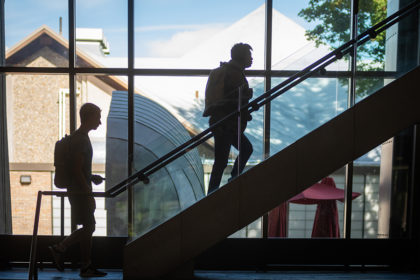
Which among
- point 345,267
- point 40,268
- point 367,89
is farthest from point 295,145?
point 40,268

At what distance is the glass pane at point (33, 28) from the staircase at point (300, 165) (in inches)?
103

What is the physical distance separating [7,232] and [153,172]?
2262mm

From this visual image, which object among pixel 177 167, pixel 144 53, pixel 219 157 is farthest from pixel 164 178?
pixel 144 53

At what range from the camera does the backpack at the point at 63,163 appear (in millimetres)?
3035

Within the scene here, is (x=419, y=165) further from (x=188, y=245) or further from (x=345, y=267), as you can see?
(x=188, y=245)

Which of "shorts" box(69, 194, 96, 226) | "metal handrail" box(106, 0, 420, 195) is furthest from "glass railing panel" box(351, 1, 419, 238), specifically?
"shorts" box(69, 194, 96, 226)

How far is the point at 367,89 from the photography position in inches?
129

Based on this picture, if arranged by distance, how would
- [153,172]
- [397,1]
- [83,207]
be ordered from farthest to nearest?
[397,1], [153,172], [83,207]

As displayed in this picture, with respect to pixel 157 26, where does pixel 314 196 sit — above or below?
below

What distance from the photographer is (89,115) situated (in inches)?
122

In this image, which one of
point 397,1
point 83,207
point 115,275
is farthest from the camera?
point 397,1

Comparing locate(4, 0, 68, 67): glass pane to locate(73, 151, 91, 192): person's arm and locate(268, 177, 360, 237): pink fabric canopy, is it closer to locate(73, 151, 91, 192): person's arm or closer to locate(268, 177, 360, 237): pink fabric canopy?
locate(73, 151, 91, 192): person's arm

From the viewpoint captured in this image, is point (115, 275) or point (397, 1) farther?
point (397, 1)

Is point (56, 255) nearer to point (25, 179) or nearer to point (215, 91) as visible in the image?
point (215, 91)
